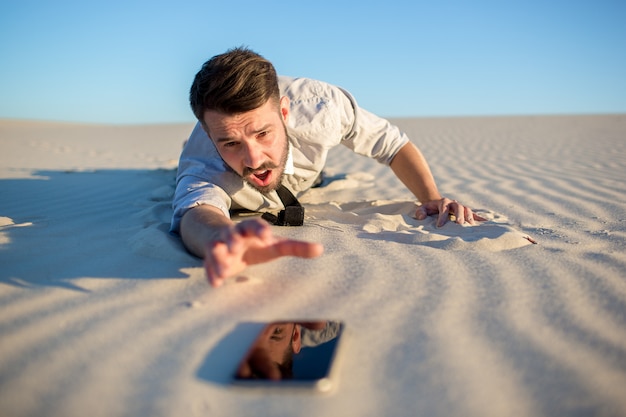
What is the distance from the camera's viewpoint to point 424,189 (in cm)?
277

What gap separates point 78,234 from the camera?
2.27m

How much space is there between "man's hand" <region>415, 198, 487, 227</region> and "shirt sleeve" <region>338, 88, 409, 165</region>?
50 centimetres

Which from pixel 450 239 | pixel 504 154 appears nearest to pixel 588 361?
pixel 450 239

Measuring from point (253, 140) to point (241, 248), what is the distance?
882 millimetres

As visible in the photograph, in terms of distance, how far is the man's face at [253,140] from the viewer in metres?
2.09

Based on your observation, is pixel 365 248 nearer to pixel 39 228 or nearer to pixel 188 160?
pixel 188 160

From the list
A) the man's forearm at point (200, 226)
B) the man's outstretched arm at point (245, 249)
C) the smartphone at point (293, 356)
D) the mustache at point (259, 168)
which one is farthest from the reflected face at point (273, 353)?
the mustache at point (259, 168)

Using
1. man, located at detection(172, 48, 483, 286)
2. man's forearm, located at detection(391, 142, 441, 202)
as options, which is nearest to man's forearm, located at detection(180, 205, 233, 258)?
man, located at detection(172, 48, 483, 286)

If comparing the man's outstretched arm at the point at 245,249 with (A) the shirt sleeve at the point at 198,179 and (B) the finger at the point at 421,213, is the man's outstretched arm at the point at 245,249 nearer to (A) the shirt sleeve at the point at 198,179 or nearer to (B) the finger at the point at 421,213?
(A) the shirt sleeve at the point at 198,179

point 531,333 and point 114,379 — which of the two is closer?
point 114,379

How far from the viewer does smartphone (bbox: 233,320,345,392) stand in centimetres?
105

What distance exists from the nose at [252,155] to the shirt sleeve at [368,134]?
756mm

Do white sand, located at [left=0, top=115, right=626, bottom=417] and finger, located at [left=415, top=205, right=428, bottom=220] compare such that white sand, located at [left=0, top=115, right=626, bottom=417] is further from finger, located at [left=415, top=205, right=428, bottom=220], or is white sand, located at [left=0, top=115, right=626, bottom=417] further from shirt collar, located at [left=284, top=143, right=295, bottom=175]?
shirt collar, located at [left=284, top=143, right=295, bottom=175]

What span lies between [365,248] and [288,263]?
38 centimetres
